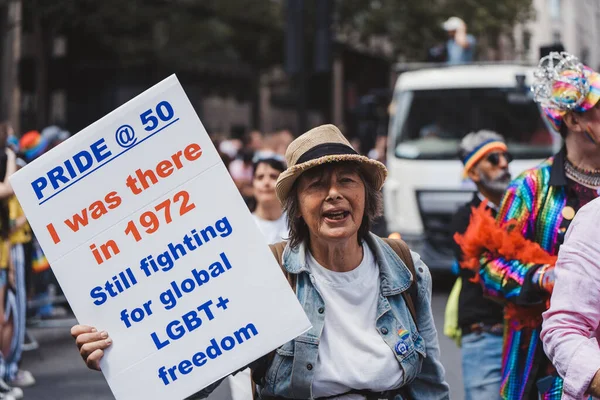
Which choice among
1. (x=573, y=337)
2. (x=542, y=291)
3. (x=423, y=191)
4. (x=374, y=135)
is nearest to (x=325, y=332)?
(x=573, y=337)

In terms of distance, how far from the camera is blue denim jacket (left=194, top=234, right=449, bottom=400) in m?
3.04

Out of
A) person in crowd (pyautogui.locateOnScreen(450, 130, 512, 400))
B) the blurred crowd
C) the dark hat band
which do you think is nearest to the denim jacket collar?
the dark hat band

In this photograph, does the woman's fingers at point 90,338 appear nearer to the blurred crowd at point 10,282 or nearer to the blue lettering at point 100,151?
the blue lettering at point 100,151

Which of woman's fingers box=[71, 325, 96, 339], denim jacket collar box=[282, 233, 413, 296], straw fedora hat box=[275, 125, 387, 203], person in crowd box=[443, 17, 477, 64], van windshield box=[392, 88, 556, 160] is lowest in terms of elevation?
van windshield box=[392, 88, 556, 160]

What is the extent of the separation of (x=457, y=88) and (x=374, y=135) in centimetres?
185

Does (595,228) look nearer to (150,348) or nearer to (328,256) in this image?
(328,256)

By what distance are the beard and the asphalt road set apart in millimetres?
2159

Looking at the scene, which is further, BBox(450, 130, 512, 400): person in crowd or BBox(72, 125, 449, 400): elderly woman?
BBox(450, 130, 512, 400): person in crowd

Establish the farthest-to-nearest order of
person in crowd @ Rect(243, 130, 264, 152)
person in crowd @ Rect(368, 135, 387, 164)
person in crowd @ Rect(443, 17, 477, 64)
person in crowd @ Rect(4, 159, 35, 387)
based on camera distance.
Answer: person in crowd @ Rect(243, 130, 264, 152) < person in crowd @ Rect(368, 135, 387, 164) < person in crowd @ Rect(443, 17, 477, 64) < person in crowd @ Rect(4, 159, 35, 387)

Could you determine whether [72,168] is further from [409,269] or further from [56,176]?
[409,269]

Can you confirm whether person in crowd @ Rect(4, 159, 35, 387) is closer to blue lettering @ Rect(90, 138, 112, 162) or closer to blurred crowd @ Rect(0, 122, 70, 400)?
blurred crowd @ Rect(0, 122, 70, 400)

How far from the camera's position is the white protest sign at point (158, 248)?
3012 mm

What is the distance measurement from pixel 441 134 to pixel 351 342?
10145 millimetres

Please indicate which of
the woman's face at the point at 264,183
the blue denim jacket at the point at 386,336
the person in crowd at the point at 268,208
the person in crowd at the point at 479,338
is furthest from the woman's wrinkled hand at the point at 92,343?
the woman's face at the point at 264,183
